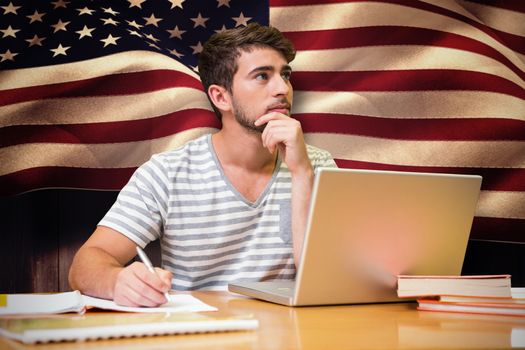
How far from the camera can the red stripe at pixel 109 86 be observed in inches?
90.1

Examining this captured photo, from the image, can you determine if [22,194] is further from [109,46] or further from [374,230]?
[374,230]

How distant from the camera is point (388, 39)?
8.23ft

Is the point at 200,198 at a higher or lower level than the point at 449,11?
lower

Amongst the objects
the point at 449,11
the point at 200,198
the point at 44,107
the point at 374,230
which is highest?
the point at 449,11

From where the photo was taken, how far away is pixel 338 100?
2488 mm

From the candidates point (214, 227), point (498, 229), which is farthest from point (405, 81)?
point (214, 227)

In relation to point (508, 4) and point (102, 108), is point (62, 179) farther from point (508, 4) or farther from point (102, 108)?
point (508, 4)

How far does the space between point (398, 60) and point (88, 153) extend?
3.79ft

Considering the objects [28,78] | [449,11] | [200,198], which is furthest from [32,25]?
[449,11]

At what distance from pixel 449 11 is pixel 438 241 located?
1409mm

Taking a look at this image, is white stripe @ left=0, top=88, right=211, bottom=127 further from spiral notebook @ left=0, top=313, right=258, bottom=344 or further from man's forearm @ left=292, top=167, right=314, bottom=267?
spiral notebook @ left=0, top=313, right=258, bottom=344

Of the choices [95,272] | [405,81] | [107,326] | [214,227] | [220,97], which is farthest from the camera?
[405,81]

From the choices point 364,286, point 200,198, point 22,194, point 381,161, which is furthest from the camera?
point 381,161

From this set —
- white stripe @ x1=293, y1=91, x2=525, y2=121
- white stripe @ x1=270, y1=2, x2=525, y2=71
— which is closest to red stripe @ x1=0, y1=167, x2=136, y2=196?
white stripe @ x1=293, y1=91, x2=525, y2=121
